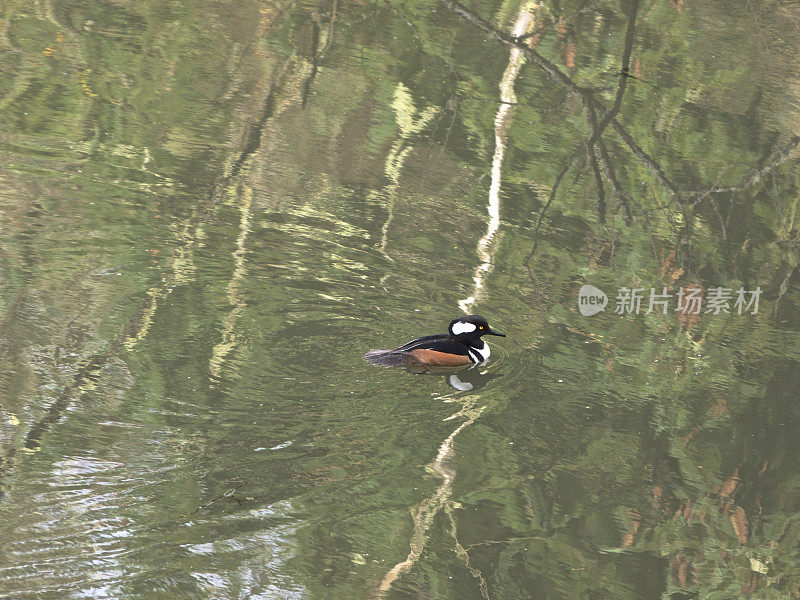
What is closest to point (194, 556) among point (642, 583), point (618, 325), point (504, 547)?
point (504, 547)

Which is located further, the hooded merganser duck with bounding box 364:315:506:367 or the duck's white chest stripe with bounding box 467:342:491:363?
the duck's white chest stripe with bounding box 467:342:491:363

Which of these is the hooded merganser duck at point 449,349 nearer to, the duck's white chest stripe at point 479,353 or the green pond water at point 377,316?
the duck's white chest stripe at point 479,353

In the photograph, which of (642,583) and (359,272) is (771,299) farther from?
(642,583)

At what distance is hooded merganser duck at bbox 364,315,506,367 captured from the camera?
7.29 m

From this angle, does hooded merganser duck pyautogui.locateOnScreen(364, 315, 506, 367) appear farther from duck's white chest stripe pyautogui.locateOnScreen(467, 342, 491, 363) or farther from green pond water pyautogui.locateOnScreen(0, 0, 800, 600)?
green pond water pyautogui.locateOnScreen(0, 0, 800, 600)

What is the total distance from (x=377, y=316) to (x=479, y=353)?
0.83m

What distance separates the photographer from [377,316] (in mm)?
7887

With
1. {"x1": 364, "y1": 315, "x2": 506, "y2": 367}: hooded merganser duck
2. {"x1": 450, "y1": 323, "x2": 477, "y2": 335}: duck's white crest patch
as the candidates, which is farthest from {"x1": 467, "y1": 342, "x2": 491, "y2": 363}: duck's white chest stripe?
{"x1": 450, "y1": 323, "x2": 477, "y2": 335}: duck's white crest patch

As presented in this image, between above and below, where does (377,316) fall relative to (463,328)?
below

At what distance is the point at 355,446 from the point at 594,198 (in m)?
5.27

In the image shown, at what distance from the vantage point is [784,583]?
600 cm

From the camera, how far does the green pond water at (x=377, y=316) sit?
562cm

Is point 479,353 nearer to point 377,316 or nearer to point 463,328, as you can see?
point 463,328

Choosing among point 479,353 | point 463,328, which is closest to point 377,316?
point 463,328
